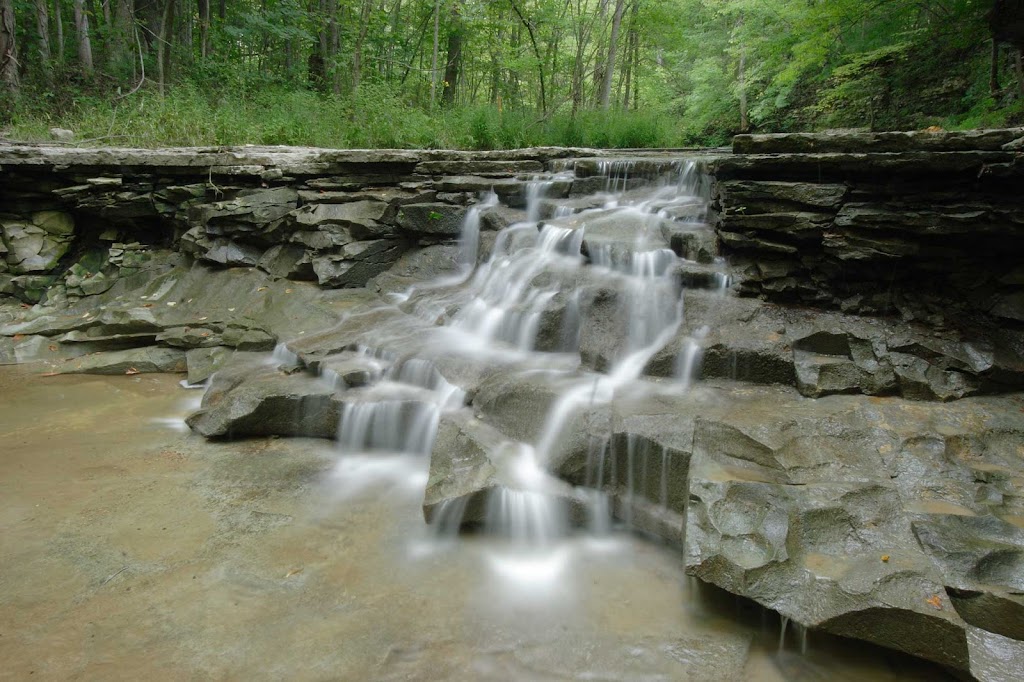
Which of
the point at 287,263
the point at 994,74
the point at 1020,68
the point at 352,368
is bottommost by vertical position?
the point at 352,368

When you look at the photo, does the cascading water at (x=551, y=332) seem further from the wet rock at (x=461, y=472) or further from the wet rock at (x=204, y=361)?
the wet rock at (x=204, y=361)

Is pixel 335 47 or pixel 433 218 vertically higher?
pixel 335 47

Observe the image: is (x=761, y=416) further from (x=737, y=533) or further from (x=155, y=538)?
(x=155, y=538)

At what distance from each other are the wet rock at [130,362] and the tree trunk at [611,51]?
1013 cm

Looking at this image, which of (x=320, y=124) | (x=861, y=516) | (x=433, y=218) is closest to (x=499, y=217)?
(x=433, y=218)

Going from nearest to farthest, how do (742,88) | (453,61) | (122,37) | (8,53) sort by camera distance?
(8,53), (742,88), (122,37), (453,61)

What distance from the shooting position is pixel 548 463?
178 inches

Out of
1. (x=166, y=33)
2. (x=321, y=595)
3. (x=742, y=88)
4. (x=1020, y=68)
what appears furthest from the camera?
(x=166, y=33)

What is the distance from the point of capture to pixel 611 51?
45.6 ft

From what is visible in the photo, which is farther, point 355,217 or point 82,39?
point 82,39

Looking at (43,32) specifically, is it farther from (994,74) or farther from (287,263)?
(994,74)

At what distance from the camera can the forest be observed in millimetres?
9742

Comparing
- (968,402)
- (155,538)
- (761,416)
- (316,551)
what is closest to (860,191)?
(968,402)

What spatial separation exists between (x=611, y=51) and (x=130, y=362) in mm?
11953
